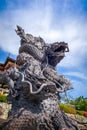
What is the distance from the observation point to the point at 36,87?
196 inches

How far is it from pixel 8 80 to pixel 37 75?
1.83 ft

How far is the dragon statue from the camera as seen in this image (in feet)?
15.7

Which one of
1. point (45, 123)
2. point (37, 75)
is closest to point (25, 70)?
point (37, 75)

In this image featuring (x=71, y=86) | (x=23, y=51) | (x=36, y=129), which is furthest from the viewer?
(x=23, y=51)

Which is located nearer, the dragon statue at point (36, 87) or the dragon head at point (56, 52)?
the dragon statue at point (36, 87)

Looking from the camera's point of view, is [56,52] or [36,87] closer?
[36,87]

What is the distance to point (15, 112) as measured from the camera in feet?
16.3

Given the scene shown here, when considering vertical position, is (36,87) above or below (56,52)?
below

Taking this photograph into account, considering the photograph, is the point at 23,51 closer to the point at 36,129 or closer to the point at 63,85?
the point at 63,85

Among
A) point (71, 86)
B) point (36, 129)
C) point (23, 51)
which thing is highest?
point (23, 51)

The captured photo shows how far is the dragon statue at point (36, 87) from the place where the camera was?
15.7 ft

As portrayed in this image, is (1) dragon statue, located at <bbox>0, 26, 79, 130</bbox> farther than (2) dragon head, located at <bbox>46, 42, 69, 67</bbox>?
No

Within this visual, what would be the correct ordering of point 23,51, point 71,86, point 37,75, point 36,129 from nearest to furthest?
point 36,129
point 37,75
point 71,86
point 23,51

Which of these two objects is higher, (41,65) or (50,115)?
(41,65)
